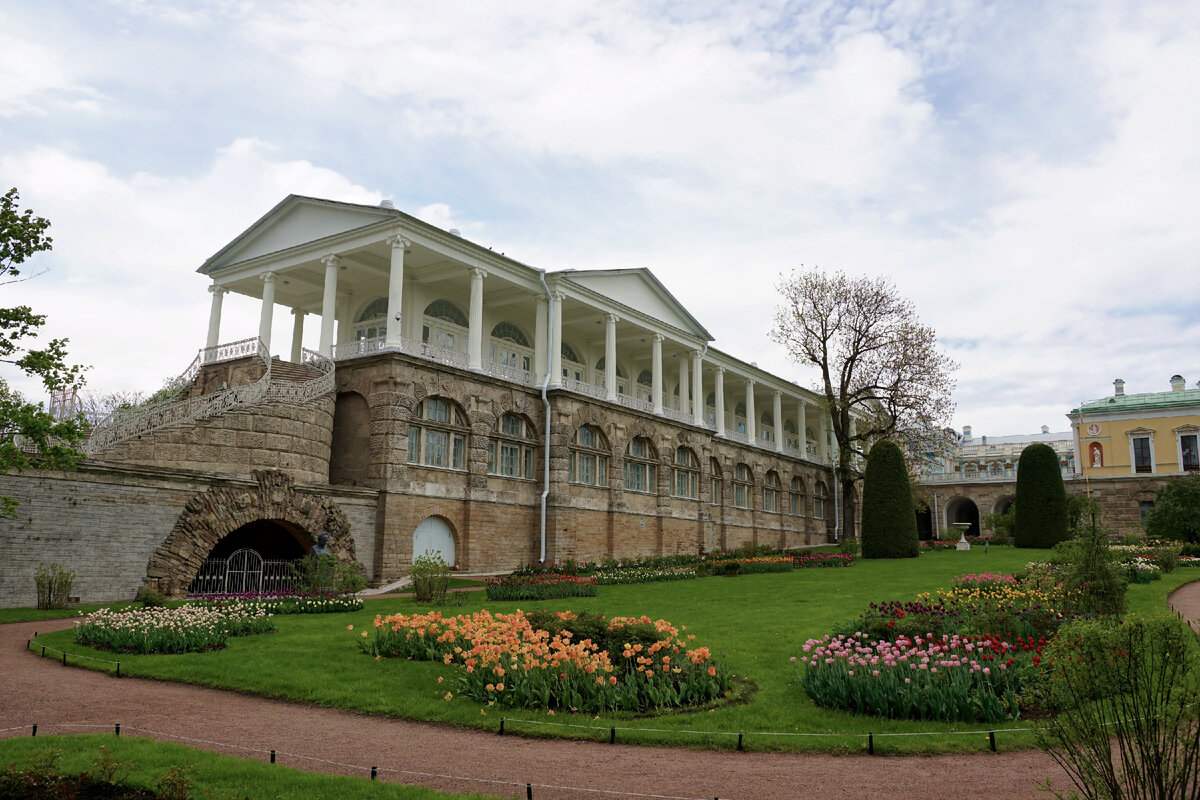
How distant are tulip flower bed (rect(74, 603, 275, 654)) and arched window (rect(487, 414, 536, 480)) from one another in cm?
1676

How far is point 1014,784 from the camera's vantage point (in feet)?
23.8

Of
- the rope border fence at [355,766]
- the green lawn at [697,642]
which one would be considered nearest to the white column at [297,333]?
the green lawn at [697,642]

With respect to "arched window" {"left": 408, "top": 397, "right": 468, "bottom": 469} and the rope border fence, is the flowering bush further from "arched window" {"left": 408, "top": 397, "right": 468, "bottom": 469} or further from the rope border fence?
"arched window" {"left": 408, "top": 397, "right": 468, "bottom": 469}

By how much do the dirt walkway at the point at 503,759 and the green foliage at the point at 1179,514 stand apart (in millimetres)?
36743

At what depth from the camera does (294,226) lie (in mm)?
32875

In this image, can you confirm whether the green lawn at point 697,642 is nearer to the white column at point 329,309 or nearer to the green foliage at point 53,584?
the green foliage at point 53,584

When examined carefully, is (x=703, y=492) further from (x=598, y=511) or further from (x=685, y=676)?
(x=685, y=676)

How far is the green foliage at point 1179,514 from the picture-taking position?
37.6 m

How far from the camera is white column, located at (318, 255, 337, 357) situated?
29822mm

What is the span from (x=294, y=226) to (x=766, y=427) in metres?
38.0

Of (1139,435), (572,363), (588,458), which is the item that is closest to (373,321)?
(588,458)

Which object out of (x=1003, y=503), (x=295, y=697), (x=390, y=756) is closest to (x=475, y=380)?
(x=295, y=697)

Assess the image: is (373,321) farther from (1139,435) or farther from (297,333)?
(1139,435)

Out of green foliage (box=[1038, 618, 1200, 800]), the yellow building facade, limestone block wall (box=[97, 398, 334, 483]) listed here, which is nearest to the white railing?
limestone block wall (box=[97, 398, 334, 483])
